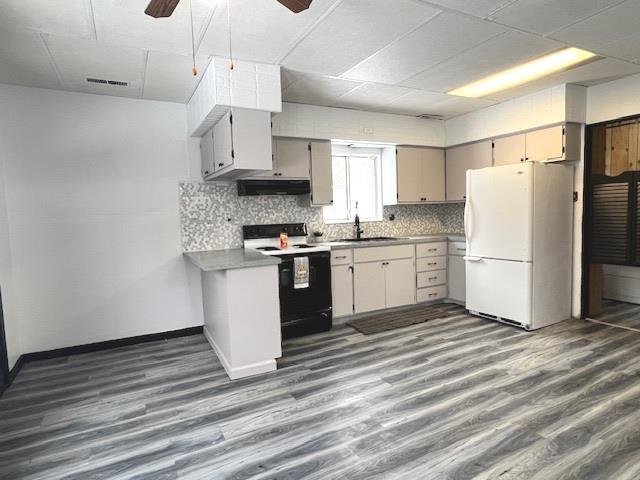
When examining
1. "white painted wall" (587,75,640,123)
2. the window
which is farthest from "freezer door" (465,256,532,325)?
"white painted wall" (587,75,640,123)

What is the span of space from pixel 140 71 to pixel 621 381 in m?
4.28

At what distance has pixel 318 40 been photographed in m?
2.58

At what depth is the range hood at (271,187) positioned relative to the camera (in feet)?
12.7

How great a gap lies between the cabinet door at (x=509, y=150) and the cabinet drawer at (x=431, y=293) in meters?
1.69

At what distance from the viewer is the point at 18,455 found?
2020 millimetres

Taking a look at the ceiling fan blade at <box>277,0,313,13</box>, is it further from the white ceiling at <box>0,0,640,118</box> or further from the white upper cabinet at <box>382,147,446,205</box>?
the white upper cabinet at <box>382,147,446,205</box>

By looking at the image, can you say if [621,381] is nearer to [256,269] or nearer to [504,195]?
[504,195]

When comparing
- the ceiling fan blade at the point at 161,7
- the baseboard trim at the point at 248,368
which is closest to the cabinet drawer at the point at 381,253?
the baseboard trim at the point at 248,368

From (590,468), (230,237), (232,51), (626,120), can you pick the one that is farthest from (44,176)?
(626,120)

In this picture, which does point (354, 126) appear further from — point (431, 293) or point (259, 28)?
point (431, 293)

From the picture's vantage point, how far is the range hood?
12.7 feet

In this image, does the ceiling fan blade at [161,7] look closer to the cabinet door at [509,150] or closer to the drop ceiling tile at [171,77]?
the drop ceiling tile at [171,77]

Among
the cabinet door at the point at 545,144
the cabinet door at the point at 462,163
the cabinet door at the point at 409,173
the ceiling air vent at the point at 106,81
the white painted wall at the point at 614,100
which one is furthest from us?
the cabinet door at the point at 409,173

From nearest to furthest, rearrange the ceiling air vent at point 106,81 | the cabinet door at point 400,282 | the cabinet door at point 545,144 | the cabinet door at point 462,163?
the ceiling air vent at point 106,81 < the cabinet door at point 545,144 < the cabinet door at point 400,282 < the cabinet door at point 462,163
